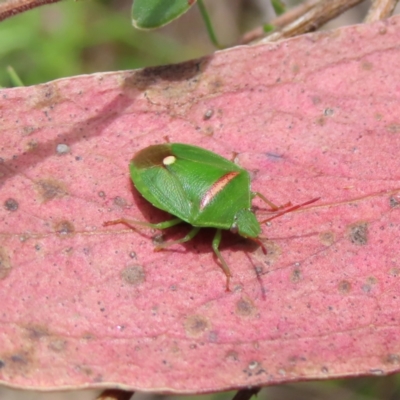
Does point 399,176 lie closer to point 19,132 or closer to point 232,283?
point 232,283

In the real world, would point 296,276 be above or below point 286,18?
below

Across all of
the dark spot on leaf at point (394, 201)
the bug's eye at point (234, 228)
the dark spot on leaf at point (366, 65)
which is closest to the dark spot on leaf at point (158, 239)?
the bug's eye at point (234, 228)

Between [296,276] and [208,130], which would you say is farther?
[208,130]

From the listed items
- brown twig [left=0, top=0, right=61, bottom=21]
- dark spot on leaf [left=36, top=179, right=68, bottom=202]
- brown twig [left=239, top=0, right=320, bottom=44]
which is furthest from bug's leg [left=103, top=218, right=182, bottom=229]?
brown twig [left=239, top=0, right=320, bottom=44]

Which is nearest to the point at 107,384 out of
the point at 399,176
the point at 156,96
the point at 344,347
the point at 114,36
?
the point at 344,347

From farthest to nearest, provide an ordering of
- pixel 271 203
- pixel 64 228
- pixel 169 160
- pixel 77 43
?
pixel 77 43 < pixel 169 160 < pixel 271 203 < pixel 64 228

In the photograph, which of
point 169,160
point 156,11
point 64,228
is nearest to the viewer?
point 156,11

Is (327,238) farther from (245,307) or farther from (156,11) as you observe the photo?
(156,11)

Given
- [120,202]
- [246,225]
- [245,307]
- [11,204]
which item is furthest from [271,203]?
[11,204]
